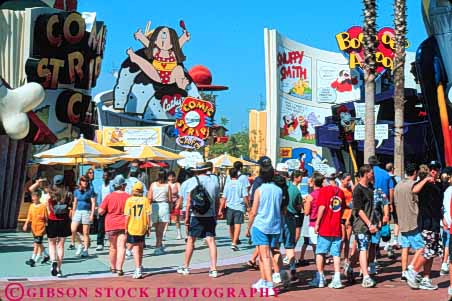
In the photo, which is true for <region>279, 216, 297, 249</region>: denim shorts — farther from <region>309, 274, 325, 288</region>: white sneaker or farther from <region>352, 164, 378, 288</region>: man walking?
<region>352, 164, 378, 288</region>: man walking

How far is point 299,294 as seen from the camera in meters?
10.0

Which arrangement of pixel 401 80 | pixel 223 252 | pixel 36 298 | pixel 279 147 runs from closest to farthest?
pixel 36 298
pixel 223 252
pixel 401 80
pixel 279 147

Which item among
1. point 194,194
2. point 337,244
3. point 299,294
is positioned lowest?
point 299,294

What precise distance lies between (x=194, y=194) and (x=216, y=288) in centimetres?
174

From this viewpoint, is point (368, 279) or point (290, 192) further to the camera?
point (290, 192)

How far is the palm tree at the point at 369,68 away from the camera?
1786 cm

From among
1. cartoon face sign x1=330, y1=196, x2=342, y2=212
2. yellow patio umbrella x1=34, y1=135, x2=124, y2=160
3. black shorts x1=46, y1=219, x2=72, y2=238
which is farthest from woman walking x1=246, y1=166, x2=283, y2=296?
yellow patio umbrella x1=34, y1=135, x2=124, y2=160

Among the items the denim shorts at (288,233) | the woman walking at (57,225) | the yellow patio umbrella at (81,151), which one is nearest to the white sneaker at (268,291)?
the denim shorts at (288,233)

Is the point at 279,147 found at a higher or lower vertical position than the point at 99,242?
higher

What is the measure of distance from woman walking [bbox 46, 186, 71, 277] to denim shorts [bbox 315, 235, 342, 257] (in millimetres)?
4176

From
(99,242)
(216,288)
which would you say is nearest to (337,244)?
(216,288)

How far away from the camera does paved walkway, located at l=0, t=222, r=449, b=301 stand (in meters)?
9.75

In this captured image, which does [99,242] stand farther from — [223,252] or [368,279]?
[368,279]

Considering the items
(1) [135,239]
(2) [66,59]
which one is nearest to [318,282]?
(1) [135,239]
